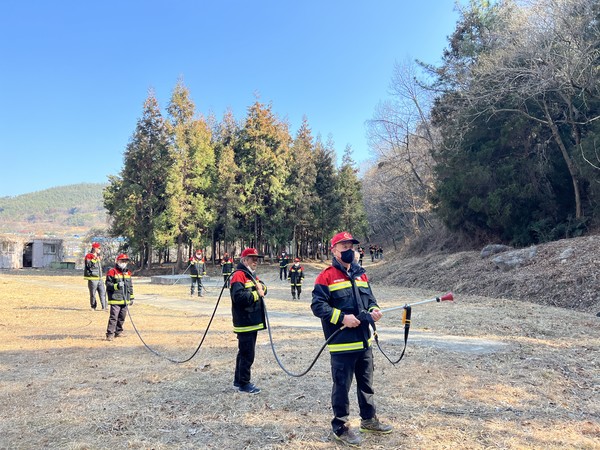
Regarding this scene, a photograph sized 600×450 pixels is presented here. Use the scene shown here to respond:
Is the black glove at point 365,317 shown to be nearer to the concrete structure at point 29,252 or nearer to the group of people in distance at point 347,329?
the group of people in distance at point 347,329

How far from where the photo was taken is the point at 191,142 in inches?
1444

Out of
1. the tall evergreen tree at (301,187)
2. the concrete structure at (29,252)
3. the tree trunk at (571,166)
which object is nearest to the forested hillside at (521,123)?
the tree trunk at (571,166)

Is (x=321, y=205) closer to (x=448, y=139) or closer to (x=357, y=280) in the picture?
(x=448, y=139)

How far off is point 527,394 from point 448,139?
20.9m

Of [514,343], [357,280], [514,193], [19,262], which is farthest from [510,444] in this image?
[19,262]

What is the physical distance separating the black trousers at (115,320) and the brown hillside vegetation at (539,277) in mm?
12284

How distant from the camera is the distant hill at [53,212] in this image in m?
138

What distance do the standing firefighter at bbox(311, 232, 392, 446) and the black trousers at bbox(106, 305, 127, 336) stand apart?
254 inches

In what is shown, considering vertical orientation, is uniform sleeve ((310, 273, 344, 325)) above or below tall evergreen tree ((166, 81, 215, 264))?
below

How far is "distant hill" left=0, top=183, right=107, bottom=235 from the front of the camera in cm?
13775

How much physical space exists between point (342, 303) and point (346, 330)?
0.25 meters

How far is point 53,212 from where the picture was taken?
534 ft

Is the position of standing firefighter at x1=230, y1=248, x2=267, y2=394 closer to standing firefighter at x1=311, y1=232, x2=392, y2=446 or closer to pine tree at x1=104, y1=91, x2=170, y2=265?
standing firefighter at x1=311, y1=232, x2=392, y2=446

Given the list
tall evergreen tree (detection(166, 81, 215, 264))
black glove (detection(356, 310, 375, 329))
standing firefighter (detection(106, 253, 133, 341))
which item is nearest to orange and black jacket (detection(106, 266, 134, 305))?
standing firefighter (detection(106, 253, 133, 341))
